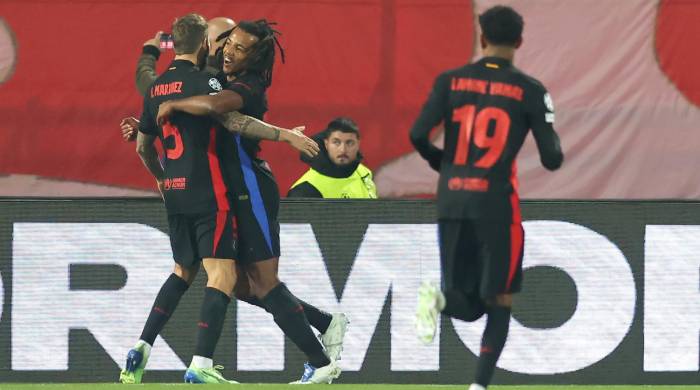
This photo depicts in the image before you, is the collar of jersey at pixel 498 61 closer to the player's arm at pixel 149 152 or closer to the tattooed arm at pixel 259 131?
the tattooed arm at pixel 259 131

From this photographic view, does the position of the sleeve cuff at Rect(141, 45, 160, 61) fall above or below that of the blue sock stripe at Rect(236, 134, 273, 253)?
above

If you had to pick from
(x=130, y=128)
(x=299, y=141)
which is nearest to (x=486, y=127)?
(x=299, y=141)

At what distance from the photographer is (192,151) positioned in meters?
8.45

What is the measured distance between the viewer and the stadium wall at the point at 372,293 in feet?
32.7

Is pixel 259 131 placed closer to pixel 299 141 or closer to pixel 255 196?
pixel 299 141

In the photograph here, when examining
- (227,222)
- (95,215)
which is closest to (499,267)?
(227,222)

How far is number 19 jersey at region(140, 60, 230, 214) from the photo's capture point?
842 cm

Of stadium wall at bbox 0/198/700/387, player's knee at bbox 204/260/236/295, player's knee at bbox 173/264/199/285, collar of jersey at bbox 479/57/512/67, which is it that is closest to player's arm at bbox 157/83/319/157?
player's knee at bbox 204/260/236/295

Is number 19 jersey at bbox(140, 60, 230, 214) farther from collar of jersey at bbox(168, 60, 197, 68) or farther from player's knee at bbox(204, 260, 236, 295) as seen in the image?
player's knee at bbox(204, 260, 236, 295)

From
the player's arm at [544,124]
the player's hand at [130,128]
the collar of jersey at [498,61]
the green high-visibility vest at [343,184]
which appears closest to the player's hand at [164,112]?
the player's hand at [130,128]

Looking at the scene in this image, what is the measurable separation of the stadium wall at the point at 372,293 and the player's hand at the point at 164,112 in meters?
1.84

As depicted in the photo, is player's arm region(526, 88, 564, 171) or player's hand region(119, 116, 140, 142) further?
player's hand region(119, 116, 140, 142)

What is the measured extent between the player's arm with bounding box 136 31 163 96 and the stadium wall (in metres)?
1.28

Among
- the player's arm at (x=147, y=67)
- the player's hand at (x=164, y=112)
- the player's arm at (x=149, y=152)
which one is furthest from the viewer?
the player's arm at (x=147, y=67)
